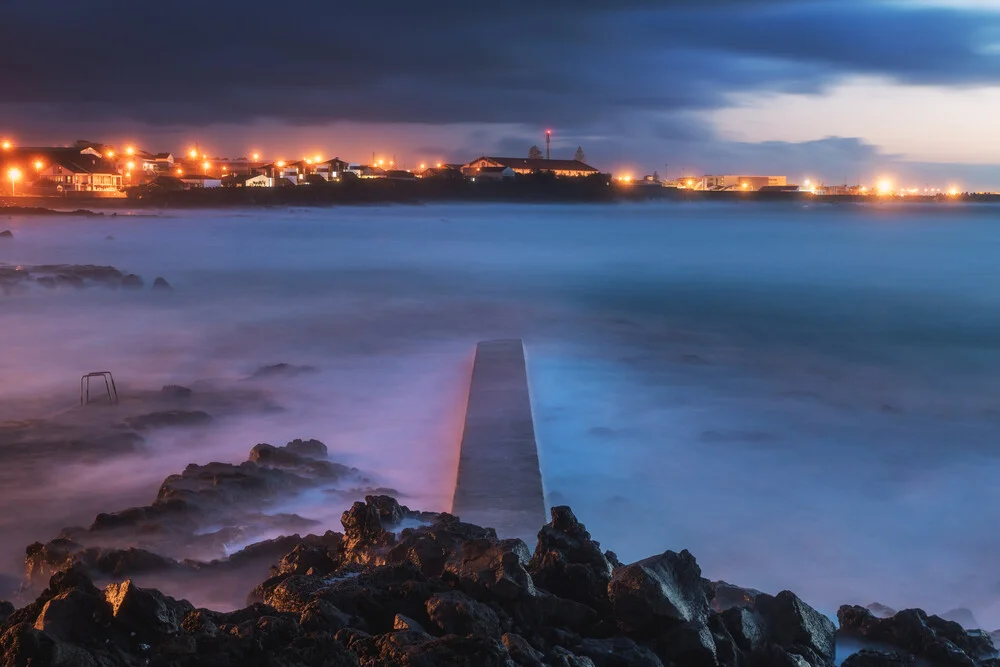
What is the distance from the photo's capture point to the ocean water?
6.49 meters

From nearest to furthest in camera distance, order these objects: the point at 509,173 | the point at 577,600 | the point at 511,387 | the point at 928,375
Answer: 1. the point at 577,600
2. the point at 511,387
3. the point at 928,375
4. the point at 509,173

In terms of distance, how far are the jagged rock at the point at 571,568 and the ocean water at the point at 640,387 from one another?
2293mm

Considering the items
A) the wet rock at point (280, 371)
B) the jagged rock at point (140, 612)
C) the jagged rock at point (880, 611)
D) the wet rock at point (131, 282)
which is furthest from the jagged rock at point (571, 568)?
the wet rock at point (131, 282)

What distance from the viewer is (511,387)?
8.35 metres

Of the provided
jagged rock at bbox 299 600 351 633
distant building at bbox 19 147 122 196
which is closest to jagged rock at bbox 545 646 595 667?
jagged rock at bbox 299 600 351 633

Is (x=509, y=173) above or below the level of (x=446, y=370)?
above

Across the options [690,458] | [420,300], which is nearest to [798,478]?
[690,458]

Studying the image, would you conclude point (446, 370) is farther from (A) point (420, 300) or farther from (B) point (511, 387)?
(A) point (420, 300)

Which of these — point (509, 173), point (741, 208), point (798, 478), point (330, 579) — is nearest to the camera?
point (330, 579)

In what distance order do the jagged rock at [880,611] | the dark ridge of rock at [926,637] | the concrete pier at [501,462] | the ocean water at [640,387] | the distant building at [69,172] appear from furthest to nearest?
1. the distant building at [69,172]
2. the ocean water at [640,387]
3. the concrete pier at [501,462]
4. the jagged rock at [880,611]
5. the dark ridge of rock at [926,637]

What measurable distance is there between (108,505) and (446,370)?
18.5 ft

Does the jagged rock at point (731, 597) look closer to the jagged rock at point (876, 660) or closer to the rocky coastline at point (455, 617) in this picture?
the rocky coastline at point (455, 617)

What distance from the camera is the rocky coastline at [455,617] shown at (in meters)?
2.87

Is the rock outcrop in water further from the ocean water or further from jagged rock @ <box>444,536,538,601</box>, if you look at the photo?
the ocean water
